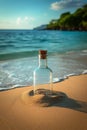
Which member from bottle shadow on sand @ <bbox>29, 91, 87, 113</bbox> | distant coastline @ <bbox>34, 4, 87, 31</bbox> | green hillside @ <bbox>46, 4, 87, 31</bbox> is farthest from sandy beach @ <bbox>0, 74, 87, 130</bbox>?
distant coastline @ <bbox>34, 4, 87, 31</bbox>

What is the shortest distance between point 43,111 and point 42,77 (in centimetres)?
31

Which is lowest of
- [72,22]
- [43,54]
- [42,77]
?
[42,77]

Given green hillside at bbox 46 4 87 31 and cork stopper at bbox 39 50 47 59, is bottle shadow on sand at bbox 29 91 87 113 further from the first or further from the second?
green hillside at bbox 46 4 87 31

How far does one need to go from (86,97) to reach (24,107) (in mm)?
454

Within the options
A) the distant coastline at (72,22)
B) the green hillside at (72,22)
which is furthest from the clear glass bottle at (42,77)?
the distant coastline at (72,22)

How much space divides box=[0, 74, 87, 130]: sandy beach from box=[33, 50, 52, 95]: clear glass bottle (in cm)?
8

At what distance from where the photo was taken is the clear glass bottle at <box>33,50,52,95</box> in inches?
60.9

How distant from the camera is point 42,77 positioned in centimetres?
167

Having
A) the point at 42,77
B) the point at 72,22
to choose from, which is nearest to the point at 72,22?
the point at 72,22

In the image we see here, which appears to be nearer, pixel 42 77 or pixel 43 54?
pixel 43 54

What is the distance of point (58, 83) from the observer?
207 centimetres

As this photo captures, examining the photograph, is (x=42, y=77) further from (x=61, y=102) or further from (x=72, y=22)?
(x=72, y=22)

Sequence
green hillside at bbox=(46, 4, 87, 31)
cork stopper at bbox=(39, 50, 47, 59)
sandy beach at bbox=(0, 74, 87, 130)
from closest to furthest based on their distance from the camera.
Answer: sandy beach at bbox=(0, 74, 87, 130) → cork stopper at bbox=(39, 50, 47, 59) → green hillside at bbox=(46, 4, 87, 31)

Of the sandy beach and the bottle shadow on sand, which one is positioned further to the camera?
the bottle shadow on sand
